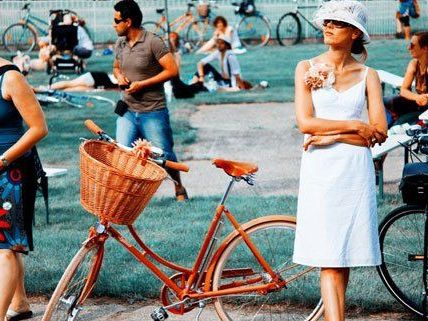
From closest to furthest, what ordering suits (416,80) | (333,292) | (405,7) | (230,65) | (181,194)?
(333,292) < (181,194) < (416,80) < (230,65) < (405,7)

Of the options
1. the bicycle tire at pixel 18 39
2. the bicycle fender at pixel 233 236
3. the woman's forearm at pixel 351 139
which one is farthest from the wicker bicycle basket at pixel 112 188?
the bicycle tire at pixel 18 39

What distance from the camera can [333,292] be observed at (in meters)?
5.57

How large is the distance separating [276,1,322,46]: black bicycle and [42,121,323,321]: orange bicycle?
79.1 feet

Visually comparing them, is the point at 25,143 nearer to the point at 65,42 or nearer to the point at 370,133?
the point at 370,133

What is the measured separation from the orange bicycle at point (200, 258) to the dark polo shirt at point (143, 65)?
3.22m

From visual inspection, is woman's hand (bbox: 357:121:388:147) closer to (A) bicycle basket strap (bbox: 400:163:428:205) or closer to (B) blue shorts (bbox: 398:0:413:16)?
(A) bicycle basket strap (bbox: 400:163:428:205)

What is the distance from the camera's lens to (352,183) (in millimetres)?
5543

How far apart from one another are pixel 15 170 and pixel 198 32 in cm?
2419

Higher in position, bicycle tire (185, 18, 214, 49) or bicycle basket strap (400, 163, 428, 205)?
bicycle basket strap (400, 163, 428, 205)

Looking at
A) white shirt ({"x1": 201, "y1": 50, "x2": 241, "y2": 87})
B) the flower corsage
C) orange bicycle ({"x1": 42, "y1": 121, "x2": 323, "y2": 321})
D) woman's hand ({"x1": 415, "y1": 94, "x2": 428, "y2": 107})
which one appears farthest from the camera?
white shirt ({"x1": 201, "y1": 50, "x2": 241, "y2": 87})

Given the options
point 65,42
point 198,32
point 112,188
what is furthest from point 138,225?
point 198,32

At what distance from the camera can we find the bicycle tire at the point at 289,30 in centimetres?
3054

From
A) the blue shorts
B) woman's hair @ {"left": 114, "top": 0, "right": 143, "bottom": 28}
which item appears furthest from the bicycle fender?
the blue shorts

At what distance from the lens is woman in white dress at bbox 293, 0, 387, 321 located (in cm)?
553
